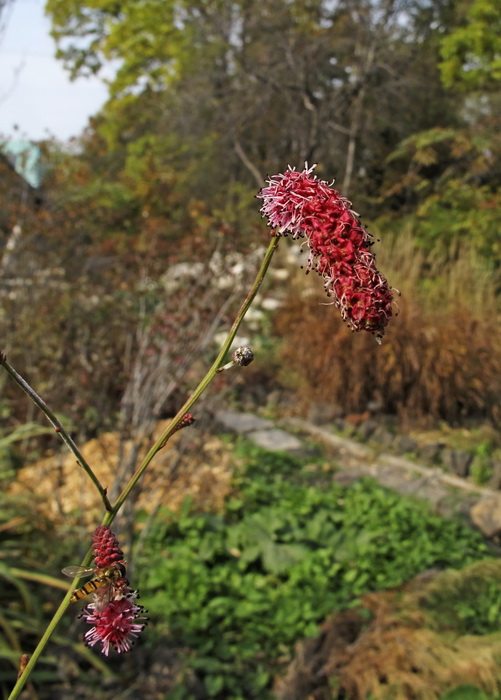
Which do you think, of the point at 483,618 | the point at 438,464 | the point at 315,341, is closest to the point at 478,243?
the point at 315,341

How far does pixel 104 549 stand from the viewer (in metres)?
0.62

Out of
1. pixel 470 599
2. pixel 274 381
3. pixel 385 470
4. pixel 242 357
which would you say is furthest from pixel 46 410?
pixel 274 381

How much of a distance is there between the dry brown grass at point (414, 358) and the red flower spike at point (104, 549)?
18.1ft

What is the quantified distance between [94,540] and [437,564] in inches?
139

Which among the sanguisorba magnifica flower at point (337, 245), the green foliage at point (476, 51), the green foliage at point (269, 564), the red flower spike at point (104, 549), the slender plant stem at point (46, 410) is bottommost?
the green foliage at point (269, 564)

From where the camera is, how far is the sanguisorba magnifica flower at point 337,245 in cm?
63

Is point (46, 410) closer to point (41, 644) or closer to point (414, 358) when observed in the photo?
point (41, 644)

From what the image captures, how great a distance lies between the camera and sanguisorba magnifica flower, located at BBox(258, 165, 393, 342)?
63 cm

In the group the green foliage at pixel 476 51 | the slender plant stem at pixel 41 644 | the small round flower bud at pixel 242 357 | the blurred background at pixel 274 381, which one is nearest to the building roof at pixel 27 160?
the blurred background at pixel 274 381

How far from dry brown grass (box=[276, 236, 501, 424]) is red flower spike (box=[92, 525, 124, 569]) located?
5.52 meters

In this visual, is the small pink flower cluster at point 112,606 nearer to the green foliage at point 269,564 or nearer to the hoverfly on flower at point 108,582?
the hoverfly on flower at point 108,582

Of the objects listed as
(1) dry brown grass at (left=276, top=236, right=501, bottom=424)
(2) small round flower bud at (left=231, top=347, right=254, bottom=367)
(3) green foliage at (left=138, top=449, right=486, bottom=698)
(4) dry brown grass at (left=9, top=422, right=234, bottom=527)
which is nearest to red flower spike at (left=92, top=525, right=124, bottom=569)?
(2) small round flower bud at (left=231, top=347, right=254, bottom=367)

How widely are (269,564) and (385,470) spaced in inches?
96.8

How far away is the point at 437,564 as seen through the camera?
3818mm
